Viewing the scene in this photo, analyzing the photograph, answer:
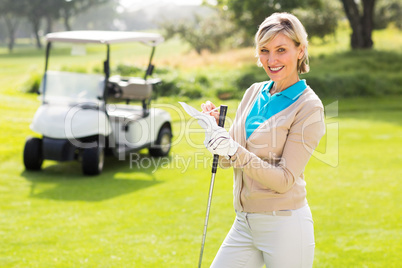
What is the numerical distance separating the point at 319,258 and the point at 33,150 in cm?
428

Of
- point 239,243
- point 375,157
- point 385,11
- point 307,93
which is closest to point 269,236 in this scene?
point 239,243

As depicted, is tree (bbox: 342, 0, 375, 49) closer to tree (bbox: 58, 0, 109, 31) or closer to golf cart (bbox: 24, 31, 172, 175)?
golf cart (bbox: 24, 31, 172, 175)

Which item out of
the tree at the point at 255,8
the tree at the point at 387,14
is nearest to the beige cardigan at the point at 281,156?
the tree at the point at 255,8

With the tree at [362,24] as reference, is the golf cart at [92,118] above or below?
below

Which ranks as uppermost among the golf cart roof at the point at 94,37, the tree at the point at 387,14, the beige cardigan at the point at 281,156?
the tree at the point at 387,14

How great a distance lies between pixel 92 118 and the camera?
6938mm

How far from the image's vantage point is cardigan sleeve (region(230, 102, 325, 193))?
2.01m

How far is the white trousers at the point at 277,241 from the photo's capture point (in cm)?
211

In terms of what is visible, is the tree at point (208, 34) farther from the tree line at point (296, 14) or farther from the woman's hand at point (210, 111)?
the woman's hand at point (210, 111)

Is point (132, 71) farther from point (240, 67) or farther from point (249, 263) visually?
point (249, 263)

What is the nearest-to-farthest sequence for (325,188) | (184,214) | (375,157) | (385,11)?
(184,214), (325,188), (375,157), (385,11)

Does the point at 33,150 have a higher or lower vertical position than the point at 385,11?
lower

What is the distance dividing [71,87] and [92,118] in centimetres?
Answer: 78

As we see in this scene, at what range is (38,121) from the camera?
22.7 ft
